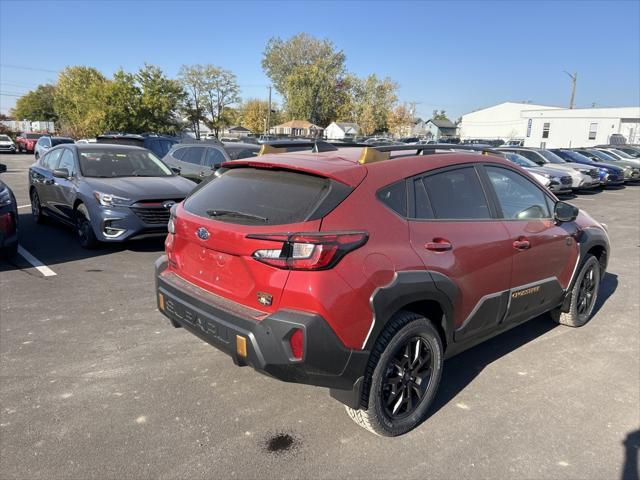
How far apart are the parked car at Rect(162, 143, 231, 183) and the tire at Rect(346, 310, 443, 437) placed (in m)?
7.76

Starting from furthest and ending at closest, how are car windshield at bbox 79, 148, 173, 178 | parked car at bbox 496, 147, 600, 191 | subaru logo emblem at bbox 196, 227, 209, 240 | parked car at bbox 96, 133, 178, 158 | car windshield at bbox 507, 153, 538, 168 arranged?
1. parked car at bbox 496, 147, 600, 191
2. car windshield at bbox 507, 153, 538, 168
3. parked car at bbox 96, 133, 178, 158
4. car windshield at bbox 79, 148, 173, 178
5. subaru logo emblem at bbox 196, 227, 209, 240

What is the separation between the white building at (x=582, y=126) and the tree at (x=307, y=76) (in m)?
30.0

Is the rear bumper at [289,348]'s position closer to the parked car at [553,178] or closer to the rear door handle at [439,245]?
the rear door handle at [439,245]

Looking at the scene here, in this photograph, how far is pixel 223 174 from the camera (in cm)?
338

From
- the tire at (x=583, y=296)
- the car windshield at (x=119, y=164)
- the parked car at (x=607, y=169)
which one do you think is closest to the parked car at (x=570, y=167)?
the parked car at (x=607, y=169)

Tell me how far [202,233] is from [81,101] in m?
45.7

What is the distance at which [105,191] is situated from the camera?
6.72 meters

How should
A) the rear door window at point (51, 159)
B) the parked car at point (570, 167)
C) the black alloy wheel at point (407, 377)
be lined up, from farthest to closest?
the parked car at point (570, 167) < the rear door window at point (51, 159) < the black alloy wheel at point (407, 377)

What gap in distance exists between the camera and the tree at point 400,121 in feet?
262

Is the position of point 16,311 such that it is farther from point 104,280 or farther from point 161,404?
point 161,404

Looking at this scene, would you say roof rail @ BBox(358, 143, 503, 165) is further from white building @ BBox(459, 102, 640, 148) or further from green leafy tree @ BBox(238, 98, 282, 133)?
green leafy tree @ BBox(238, 98, 282, 133)

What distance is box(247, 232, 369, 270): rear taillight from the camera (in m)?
2.42

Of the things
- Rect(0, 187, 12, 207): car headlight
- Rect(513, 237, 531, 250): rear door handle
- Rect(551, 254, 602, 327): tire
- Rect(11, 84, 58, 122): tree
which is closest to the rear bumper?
Rect(513, 237, 531, 250): rear door handle

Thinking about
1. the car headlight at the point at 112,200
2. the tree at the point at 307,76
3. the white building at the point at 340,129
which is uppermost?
the tree at the point at 307,76
